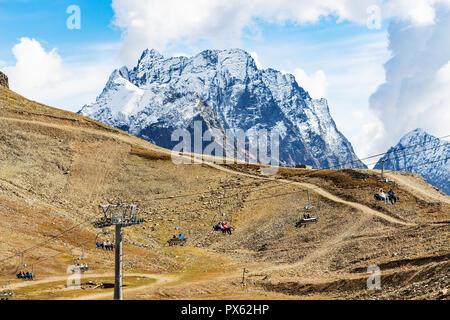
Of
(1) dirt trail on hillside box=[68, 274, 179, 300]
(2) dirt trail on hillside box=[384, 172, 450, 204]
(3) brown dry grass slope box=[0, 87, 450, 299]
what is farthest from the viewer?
(2) dirt trail on hillside box=[384, 172, 450, 204]

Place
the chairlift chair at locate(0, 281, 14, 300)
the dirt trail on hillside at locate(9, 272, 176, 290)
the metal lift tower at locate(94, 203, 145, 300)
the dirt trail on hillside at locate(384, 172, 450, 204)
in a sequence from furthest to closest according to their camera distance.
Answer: the dirt trail on hillside at locate(384, 172, 450, 204), the dirt trail on hillside at locate(9, 272, 176, 290), the chairlift chair at locate(0, 281, 14, 300), the metal lift tower at locate(94, 203, 145, 300)

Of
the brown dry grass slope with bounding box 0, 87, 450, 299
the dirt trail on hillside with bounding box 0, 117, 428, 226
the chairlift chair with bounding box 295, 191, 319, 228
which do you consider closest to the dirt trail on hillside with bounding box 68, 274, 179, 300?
the brown dry grass slope with bounding box 0, 87, 450, 299

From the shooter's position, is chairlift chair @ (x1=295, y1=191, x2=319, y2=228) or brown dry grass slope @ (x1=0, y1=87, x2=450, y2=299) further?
chairlift chair @ (x1=295, y1=191, x2=319, y2=228)

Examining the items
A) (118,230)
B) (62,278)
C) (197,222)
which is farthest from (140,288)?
(197,222)

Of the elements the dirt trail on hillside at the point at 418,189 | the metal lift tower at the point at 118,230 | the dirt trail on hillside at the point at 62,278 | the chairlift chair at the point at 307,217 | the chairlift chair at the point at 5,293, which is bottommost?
the chairlift chair at the point at 5,293

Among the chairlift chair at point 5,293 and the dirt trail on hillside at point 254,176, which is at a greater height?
the dirt trail on hillside at point 254,176

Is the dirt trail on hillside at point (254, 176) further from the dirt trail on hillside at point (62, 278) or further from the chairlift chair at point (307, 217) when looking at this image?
the dirt trail on hillside at point (62, 278)

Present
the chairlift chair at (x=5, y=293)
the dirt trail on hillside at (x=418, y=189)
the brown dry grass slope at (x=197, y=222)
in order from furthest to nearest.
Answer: the dirt trail on hillside at (x=418, y=189), the brown dry grass slope at (x=197, y=222), the chairlift chair at (x=5, y=293)

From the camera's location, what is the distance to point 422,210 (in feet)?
328

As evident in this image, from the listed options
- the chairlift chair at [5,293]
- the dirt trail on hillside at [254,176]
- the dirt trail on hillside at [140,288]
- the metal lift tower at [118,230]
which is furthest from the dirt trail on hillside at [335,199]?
the chairlift chair at [5,293]

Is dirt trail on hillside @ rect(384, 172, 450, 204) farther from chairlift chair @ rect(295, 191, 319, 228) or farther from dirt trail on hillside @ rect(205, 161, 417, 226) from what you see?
chairlift chair @ rect(295, 191, 319, 228)

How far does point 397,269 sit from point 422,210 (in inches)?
1761

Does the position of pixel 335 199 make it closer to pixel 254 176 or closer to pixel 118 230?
pixel 254 176
